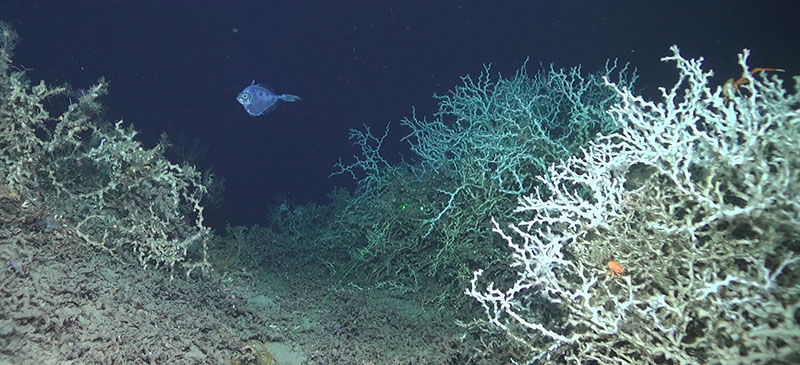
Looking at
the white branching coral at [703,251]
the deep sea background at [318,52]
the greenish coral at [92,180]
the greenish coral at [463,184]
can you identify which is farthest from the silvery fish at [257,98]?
the deep sea background at [318,52]

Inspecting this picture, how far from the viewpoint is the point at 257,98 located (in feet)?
28.5

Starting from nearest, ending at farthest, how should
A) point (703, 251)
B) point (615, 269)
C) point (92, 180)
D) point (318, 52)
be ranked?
point (703, 251) → point (615, 269) → point (92, 180) → point (318, 52)

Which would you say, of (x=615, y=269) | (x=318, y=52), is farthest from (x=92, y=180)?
(x=318, y=52)

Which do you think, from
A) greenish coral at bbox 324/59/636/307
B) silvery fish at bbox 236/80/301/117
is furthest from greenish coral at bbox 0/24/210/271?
silvery fish at bbox 236/80/301/117

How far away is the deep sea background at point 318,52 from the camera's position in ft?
77.2

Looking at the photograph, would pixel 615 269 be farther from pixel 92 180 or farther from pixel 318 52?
pixel 318 52

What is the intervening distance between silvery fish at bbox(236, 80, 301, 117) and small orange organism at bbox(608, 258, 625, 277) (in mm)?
7204

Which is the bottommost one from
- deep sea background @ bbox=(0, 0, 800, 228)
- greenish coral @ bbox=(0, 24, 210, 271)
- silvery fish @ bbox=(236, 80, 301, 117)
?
greenish coral @ bbox=(0, 24, 210, 271)

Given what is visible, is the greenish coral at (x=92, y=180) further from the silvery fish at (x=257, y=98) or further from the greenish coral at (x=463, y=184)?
the silvery fish at (x=257, y=98)

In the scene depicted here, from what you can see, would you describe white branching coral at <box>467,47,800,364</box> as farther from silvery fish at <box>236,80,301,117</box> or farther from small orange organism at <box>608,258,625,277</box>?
silvery fish at <box>236,80,301,117</box>

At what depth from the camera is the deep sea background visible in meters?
23.5

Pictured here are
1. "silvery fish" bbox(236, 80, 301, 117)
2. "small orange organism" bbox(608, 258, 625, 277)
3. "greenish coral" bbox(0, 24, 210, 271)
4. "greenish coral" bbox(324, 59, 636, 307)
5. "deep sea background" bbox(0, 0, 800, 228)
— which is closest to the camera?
"small orange organism" bbox(608, 258, 625, 277)

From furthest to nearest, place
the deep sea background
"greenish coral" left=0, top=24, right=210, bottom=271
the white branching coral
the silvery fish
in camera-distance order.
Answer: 1. the deep sea background
2. the silvery fish
3. "greenish coral" left=0, top=24, right=210, bottom=271
4. the white branching coral

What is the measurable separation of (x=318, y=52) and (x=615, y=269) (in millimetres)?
34644
